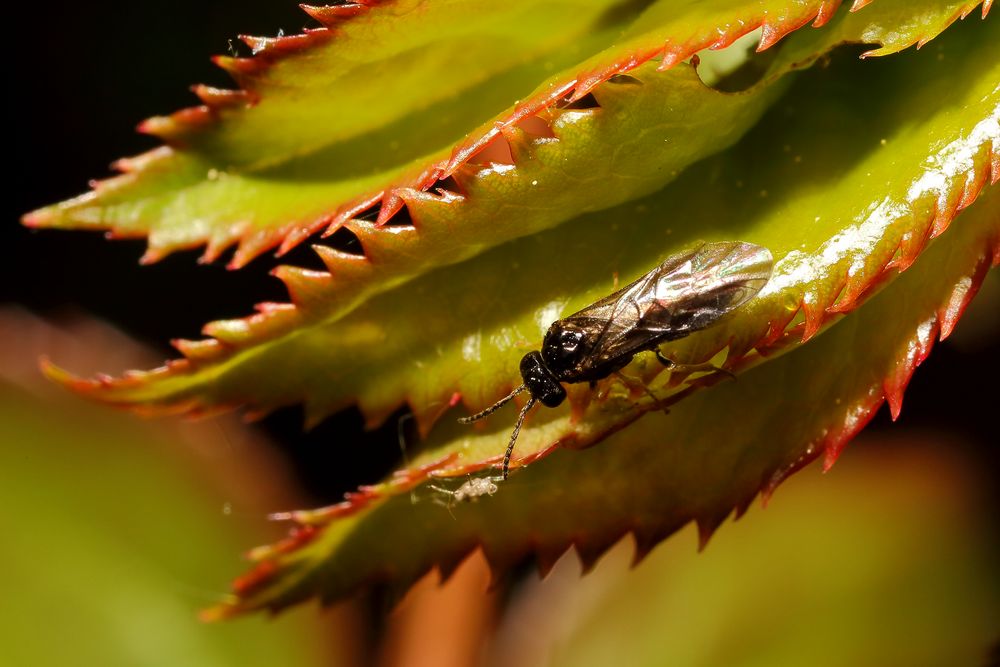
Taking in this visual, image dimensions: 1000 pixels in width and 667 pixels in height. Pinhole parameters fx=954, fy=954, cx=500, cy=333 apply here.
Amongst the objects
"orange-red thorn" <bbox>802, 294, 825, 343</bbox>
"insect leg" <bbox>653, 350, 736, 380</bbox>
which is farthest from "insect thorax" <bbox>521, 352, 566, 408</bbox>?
"orange-red thorn" <bbox>802, 294, 825, 343</bbox>

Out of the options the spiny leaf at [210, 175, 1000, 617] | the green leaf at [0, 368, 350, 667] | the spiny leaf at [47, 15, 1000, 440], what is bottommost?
the green leaf at [0, 368, 350, 667]

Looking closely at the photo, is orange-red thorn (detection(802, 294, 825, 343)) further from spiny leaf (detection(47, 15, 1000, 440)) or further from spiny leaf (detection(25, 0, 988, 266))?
spiny leaf (detection(25, 0, 988, 266))

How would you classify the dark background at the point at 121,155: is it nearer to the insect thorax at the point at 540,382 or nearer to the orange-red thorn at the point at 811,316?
the insect thorax at the point at 540,382

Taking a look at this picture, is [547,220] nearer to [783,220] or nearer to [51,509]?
[783,220]

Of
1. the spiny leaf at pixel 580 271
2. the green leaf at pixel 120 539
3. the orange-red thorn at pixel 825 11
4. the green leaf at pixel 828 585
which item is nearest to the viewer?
the orange-red thorn at pixel 825 11

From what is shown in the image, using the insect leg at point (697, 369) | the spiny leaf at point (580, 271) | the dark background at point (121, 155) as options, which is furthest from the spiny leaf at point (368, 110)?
the dark background at point (121, 155)

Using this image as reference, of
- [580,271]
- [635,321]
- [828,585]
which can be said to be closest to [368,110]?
[580,271]
